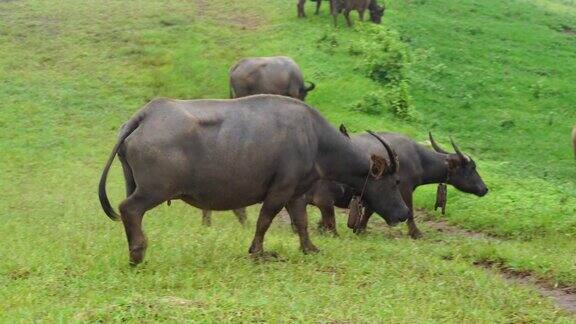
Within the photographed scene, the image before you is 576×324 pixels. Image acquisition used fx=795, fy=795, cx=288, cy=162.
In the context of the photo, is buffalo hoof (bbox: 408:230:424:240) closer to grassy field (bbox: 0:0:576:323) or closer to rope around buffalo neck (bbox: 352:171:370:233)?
grassy field (bbox: 0:0:576:323)

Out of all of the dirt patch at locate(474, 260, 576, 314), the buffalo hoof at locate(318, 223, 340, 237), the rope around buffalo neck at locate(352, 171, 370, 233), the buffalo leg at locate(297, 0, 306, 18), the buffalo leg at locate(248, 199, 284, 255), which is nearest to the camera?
the dirt patch at locate(474, 260, 576, 314)

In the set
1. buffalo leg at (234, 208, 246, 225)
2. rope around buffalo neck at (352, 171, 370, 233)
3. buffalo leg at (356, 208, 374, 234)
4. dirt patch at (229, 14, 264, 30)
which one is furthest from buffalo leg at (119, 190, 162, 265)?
dirt patch at (229, 14, 264, 30)

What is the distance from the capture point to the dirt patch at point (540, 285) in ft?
26.0

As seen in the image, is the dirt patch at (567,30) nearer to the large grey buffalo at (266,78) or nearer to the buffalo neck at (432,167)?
the large grey buffalo at (266,78)

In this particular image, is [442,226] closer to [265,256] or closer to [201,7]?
[265,256]

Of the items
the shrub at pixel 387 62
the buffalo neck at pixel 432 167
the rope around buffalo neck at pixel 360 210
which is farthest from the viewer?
the shrub at pixel 387 62

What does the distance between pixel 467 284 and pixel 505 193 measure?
18.8ft

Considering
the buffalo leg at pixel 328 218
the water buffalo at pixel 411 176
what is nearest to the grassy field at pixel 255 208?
the buffalo leg at pixel 328 218

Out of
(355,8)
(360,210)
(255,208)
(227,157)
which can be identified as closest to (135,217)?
(227,157)

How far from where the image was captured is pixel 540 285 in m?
8.70

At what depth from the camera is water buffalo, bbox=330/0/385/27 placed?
84.0 feet

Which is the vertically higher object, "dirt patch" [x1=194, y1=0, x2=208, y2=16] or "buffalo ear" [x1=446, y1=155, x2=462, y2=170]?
"buffalo ear" [x1=446, y1=155, x2=462, y2=170]

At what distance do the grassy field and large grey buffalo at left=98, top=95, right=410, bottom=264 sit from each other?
0.60 m

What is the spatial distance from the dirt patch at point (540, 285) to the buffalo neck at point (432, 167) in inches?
109
